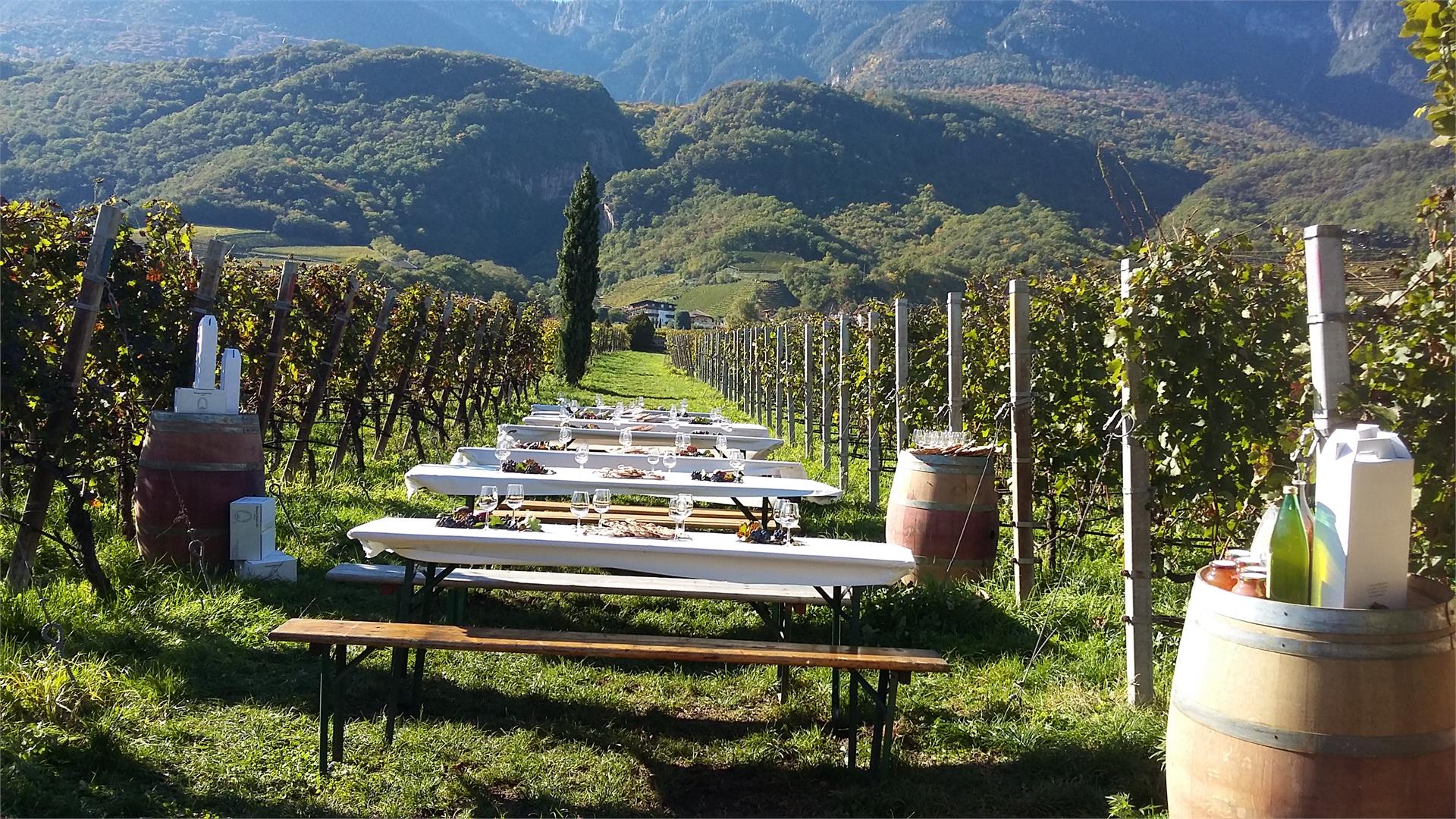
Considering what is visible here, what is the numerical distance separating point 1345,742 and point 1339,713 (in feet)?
0.18

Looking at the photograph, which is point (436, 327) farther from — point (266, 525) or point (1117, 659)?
point (1117, 659)

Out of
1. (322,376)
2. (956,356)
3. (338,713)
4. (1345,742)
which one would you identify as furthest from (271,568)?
(1345,742)

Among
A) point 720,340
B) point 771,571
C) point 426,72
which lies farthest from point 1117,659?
point 426,72

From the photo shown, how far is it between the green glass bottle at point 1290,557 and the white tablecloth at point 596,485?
9.89 ft

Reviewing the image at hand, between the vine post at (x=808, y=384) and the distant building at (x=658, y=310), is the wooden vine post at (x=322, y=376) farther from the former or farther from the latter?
the distant building at (x=658, y=310)

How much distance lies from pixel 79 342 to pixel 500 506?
201 centimetres

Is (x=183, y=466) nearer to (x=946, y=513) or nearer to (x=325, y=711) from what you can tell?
(x=325, y=711)

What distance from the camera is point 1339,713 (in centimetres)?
210

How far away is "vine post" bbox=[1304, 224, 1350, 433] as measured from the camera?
2.44 meters

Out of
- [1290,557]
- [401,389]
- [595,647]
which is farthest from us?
[401,389]

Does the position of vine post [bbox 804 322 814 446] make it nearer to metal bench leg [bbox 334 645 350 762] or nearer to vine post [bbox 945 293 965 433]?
vine post [bbox 945 293 965 433]

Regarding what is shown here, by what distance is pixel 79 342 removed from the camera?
4.74m

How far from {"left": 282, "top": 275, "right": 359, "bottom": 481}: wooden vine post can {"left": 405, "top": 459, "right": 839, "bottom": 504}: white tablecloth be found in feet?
10.7

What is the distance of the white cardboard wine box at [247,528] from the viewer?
5.18 m
